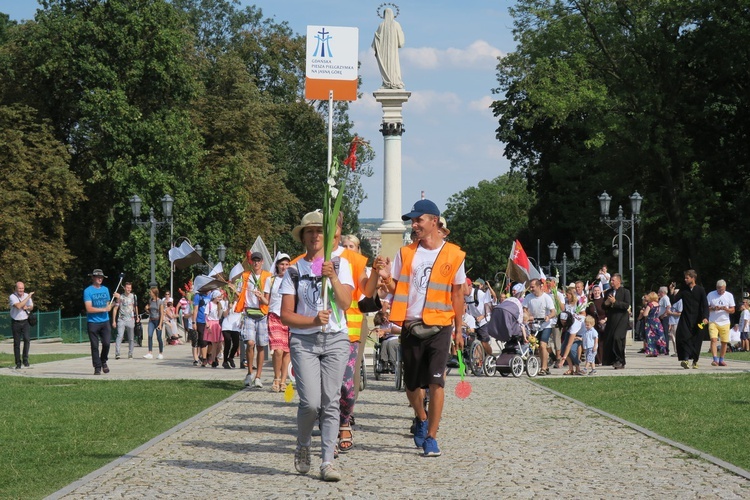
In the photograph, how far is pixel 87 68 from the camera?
47031 mm

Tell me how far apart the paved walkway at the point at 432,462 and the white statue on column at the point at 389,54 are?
83.2 feet

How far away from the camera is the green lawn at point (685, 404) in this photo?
1113 centimetres

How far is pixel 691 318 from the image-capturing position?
866 inches

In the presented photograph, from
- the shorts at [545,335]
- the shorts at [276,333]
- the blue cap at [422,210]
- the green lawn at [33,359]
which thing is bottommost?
the green lawn at [33,359]

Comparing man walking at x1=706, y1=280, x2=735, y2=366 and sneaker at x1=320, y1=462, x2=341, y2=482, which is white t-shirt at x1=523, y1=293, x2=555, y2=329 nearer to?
man walking at x1=706, y1=280, x2=735, y2=366

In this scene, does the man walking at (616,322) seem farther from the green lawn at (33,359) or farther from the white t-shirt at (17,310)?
the green lawn at (33,359)

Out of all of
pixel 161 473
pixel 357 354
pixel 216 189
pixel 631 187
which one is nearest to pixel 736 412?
pixel 357 354

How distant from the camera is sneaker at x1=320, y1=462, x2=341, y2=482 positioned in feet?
28.6

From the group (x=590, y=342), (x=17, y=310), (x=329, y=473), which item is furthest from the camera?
(x=17, y=310)

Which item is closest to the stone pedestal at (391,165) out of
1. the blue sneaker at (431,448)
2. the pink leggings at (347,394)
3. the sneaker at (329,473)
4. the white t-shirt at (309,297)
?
the pink leggings at (347,394)

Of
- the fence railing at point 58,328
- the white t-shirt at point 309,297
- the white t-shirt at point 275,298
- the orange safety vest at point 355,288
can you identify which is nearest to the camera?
the white t-shirt at point 309,297

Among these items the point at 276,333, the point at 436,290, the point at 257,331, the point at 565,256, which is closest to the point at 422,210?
the point at 436,290

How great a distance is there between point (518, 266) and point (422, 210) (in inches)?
603

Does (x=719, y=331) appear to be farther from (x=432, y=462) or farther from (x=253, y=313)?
(x=432, y=462)
